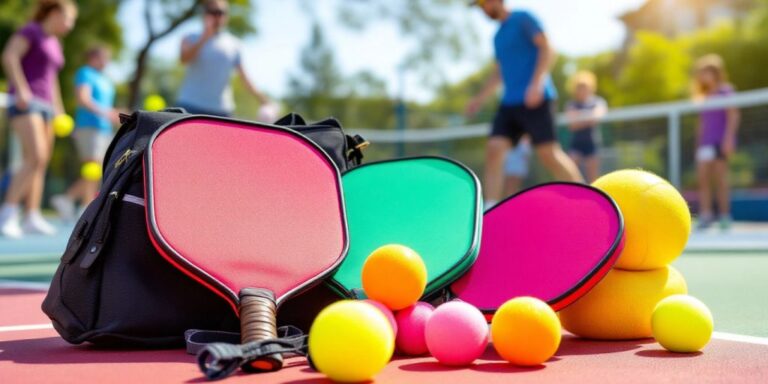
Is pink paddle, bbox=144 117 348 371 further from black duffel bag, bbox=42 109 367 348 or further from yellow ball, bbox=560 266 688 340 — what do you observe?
yellow ball, bbox=560 266 688 340

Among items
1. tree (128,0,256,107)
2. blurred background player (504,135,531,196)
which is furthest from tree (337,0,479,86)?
blurred background player (504,135,531,196)

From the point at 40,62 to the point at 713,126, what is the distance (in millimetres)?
7478

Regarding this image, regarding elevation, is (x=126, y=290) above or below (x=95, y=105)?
below

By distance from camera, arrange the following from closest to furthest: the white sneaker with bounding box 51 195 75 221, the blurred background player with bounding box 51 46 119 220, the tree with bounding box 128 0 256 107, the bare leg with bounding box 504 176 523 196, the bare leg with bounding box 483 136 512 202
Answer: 1. the bare leg with bounding box 483 136 512 202
2. the blurred background player with bounding box 51 46 119 220
3. the white sneaker with bounding box 51 195 75 221
4. the bare leg with bounding box 504 176 523 196
5. the tree with bounding box 128 0 256 107

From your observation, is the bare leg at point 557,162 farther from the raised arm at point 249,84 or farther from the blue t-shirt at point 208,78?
the blue t-shirt at point 208,78

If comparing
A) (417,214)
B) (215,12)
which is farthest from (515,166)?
(417,214)

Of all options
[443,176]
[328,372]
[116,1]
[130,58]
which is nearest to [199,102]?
[443,176]

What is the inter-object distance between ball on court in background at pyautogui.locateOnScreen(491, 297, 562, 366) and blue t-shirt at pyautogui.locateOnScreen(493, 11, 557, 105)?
434cm

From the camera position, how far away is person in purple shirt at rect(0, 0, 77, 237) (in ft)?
23.4

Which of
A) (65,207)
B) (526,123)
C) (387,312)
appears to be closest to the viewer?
(387,312)

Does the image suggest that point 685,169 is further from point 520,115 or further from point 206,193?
point 206,193

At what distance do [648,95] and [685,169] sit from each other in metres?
31.6

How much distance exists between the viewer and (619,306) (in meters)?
2.82

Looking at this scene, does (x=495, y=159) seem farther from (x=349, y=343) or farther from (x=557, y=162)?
(x=349, y=343)
